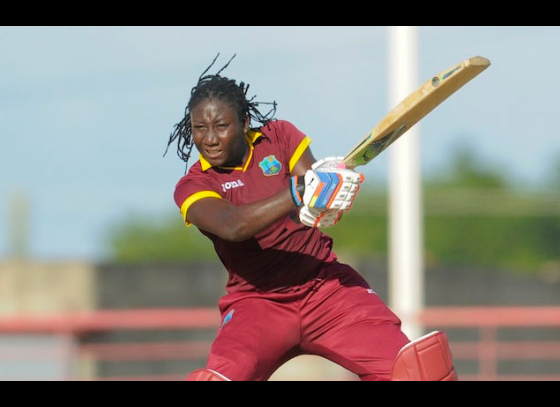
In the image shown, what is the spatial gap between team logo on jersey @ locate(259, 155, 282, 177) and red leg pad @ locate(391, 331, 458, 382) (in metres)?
1.15

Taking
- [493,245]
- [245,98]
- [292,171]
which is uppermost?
[245,98]

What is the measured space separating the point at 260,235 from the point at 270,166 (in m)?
0.37

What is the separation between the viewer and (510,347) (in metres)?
14.1

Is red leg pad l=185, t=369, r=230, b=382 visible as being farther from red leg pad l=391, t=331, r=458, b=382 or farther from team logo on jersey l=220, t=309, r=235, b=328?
red leg pad l=391, t=331, r=458, b=382

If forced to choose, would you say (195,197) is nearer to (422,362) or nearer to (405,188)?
(422,362)

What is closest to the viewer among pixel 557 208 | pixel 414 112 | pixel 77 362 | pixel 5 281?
pixel 414 112

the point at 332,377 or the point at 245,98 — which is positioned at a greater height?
the point at 245,98

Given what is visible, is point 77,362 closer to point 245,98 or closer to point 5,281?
point 5,281

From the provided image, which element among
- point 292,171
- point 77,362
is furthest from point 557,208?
point 292,171

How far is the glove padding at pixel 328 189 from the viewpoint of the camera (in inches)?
195

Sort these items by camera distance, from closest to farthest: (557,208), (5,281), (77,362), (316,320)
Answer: (316,320) → (77,362) → (5,281) → (557,208)

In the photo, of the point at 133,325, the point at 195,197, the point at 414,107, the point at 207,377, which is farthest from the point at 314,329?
the point at 133,325

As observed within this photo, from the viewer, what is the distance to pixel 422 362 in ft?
17.2
